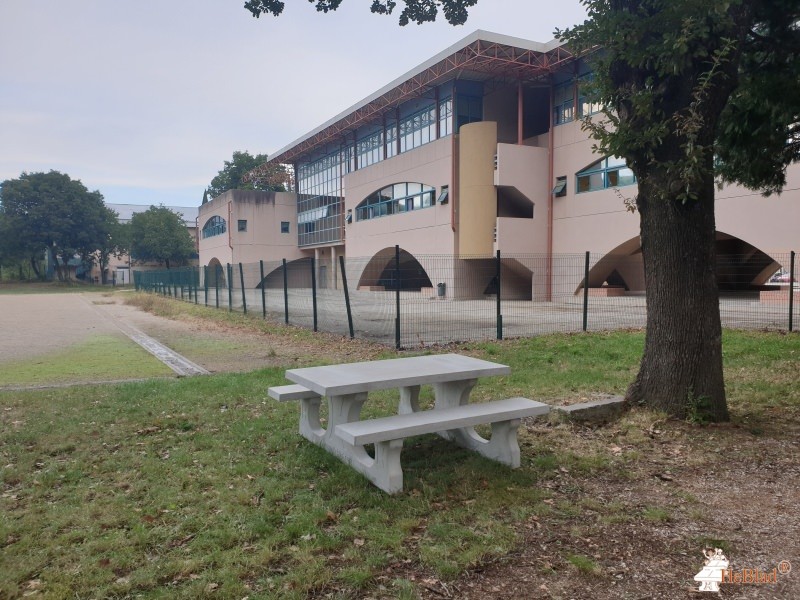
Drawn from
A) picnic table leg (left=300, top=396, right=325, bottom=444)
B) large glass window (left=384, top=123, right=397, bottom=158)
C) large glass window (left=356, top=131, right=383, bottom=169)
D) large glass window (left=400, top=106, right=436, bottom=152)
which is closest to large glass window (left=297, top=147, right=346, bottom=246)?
large glass window (left=356, top=131, right=383, bottom=169)

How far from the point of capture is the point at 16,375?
8391 mm

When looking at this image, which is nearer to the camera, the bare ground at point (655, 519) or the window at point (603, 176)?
the bare ground at point (655, 519)

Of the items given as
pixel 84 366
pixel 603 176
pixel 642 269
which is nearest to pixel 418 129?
pixel 603 176

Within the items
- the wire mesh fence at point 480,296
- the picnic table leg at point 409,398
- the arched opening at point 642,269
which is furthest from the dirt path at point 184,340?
the arched opening at point 642,269

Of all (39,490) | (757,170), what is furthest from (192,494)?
(757,170)

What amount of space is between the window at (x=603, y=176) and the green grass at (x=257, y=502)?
681 inches

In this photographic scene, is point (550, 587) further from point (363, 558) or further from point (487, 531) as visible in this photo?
point (363, 558)

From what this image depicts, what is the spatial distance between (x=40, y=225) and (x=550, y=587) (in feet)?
224

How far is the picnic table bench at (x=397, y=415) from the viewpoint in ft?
11.8

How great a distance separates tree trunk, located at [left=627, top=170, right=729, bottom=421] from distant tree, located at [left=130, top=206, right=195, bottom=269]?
65.8m

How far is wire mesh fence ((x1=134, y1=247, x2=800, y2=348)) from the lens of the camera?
39.2ft

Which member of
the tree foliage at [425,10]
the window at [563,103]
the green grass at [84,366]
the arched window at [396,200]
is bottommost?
the green grass at [84,366]

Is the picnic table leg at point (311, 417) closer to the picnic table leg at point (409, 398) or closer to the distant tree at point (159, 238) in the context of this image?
the picnic table leg at point (409, 398)

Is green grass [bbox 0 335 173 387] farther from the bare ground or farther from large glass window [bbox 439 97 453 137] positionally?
large glass window [bbox 439 97 453 137]
